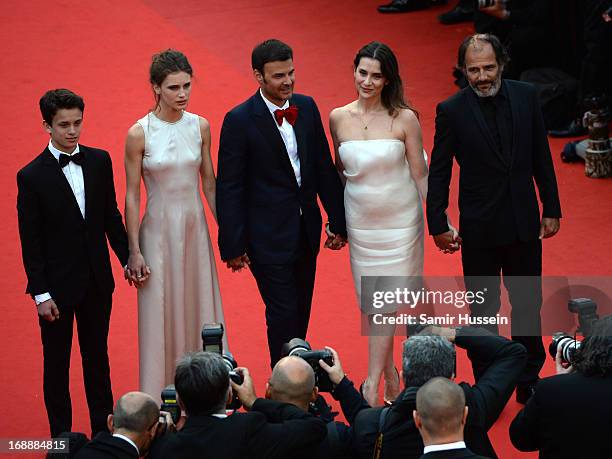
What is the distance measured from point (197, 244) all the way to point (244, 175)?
41 centimetres

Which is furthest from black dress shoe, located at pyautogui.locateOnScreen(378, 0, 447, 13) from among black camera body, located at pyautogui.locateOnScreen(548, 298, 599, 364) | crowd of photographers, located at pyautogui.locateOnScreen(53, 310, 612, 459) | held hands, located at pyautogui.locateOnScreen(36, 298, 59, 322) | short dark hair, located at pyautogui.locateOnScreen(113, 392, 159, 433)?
short dark hair, located at pyautogui.locateOnScreen(113, 392, 159, 433)

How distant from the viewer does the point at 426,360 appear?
3.92 metres

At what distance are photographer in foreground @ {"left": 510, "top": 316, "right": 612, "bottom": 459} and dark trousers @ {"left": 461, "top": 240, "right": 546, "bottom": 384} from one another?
1.63m

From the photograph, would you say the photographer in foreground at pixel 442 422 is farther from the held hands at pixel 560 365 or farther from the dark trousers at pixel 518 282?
the dark trousers at pixel 518 282

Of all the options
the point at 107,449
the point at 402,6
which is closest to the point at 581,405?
the point at 107,449

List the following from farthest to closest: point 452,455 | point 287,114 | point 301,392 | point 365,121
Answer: point 365,121, point 287,114, point 301,392, point 452,455

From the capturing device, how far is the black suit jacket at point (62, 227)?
201 inches

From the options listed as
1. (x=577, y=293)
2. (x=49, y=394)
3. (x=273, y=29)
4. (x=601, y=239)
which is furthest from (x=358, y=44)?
(x=49, y=394)

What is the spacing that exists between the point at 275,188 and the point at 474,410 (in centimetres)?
193

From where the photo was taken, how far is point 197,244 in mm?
5605

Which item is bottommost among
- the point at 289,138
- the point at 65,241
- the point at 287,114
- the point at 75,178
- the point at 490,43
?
the point at 65,241

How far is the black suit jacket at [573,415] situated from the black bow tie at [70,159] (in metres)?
2.30

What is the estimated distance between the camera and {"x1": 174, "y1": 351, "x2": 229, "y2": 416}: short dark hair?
3854mm

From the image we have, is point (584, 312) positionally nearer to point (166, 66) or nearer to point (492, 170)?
point (492, 170)
